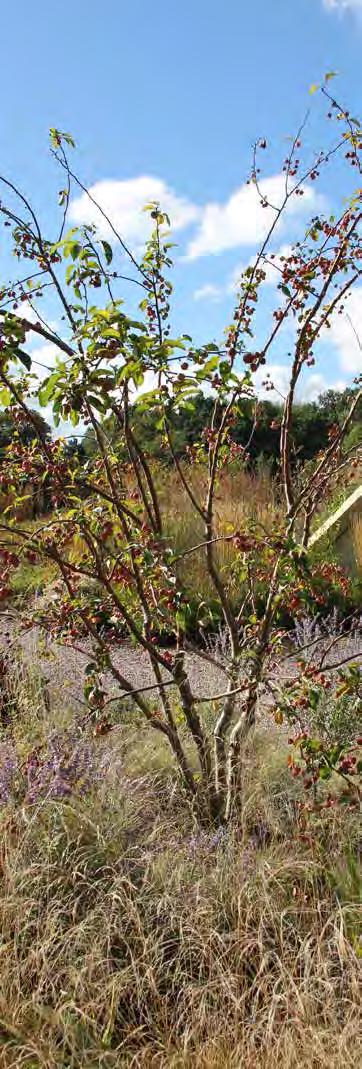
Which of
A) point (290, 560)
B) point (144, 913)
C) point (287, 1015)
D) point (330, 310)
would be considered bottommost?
point (287, 1015)

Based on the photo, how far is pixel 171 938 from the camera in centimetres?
253

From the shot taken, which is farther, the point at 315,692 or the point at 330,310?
the point at 330,310

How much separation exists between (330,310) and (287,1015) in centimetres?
211

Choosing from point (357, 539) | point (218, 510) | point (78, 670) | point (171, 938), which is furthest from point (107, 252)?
point (218, 510)

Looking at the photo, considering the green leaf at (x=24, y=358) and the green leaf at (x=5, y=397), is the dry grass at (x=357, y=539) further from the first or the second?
the green leaf at (x=24, y=358)

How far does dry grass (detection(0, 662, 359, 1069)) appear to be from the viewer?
2131 millimetres

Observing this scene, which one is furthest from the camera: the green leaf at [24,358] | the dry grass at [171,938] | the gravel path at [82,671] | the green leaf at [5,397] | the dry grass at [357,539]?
the dry grass at [357,539]

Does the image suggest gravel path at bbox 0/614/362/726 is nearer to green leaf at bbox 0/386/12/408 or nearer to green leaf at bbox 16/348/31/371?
green leaf at bbox 0/386/12/408

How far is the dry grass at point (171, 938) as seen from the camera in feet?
6.99

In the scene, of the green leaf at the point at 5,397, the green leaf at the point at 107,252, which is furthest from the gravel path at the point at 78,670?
the green leaf at the point at 107,252

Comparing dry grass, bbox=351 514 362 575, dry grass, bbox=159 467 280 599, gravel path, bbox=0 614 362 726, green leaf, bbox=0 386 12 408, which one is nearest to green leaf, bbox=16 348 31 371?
green leaf, bbox=0 386 12 408

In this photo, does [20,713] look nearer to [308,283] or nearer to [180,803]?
[180,803]

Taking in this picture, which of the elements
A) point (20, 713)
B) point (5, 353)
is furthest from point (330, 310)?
point (20, 713)

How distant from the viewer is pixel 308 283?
2973mm
